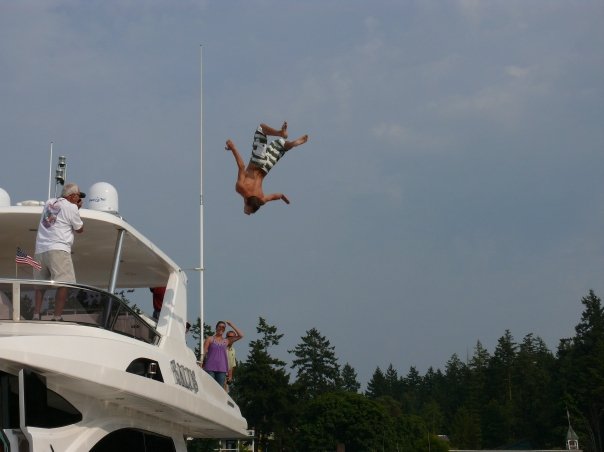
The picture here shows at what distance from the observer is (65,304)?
815cm

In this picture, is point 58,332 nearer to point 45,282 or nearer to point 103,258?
point 45,282

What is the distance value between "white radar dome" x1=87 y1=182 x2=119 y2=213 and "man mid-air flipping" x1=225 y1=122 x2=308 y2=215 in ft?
5.33

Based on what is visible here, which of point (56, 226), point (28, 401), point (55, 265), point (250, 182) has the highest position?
point (250, 182)

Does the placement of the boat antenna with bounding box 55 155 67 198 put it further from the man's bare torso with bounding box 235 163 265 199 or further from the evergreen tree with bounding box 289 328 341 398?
→ the evergreen tree with bounding box 289 328 341 398

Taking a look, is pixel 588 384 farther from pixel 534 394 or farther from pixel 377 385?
pixel 377 385

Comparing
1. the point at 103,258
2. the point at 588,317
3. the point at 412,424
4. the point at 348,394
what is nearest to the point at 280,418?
the point at 348,394

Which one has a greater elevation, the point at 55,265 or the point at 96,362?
the point at 55,265

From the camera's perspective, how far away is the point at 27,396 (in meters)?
7.36

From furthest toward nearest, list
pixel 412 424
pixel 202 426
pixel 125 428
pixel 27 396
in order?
pixel 412 424 < pixel 202 426 < pixel 125 428 < pixel 27 396

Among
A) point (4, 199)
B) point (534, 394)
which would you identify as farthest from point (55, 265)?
point (534, 394)

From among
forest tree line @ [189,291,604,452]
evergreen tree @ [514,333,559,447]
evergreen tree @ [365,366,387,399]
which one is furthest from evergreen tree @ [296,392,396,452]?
evergreen tree @ [365,366,387,399]

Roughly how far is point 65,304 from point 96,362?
710 millimetres

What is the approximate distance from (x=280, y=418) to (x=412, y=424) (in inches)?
1050

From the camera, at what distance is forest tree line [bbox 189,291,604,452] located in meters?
74.6
